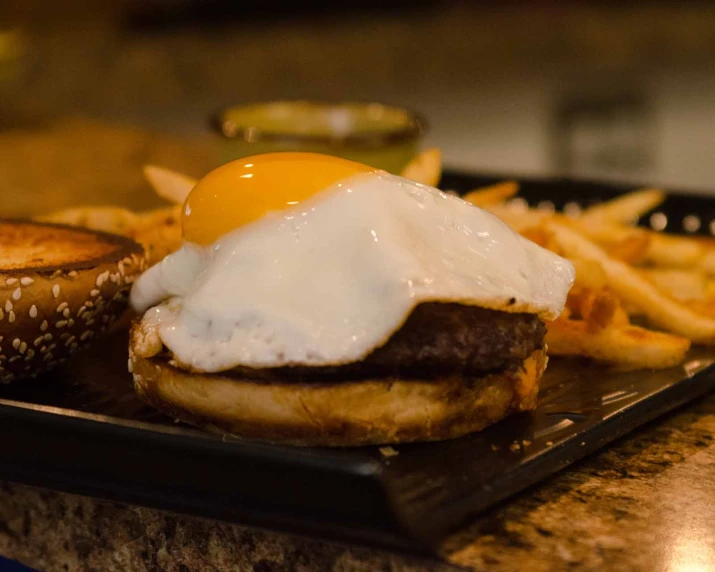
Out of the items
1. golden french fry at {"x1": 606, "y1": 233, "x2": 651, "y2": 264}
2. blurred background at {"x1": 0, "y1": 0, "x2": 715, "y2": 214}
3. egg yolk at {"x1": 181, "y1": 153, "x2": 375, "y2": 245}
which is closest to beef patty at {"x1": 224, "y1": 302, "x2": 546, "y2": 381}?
egg yolk at {"x1": 181, "y1": 153, "x2": 375, "y2": 245}

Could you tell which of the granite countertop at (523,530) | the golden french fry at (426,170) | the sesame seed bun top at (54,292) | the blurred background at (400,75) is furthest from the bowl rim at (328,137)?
the granite countertop at (523,530)

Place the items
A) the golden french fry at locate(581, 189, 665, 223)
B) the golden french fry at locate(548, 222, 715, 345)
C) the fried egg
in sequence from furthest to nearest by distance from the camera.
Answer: the golden french fry at locate(581, 189, 665, 223) → the golden french fry at locate(548, 222, 715, 345) → the fried egg

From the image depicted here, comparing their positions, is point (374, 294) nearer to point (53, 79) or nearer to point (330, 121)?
point (330, 121)

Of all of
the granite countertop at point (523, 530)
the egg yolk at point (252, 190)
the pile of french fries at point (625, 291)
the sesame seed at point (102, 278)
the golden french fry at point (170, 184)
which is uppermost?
the egg yolk at point (252, 190)

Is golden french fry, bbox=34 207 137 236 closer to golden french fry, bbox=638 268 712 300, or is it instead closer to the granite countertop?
the granite countertop

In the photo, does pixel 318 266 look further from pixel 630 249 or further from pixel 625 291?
pixel 630 249

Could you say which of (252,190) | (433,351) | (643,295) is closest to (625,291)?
(643,295)

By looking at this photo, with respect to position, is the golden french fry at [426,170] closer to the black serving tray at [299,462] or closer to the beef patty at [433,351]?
the black serving tray at [299,462]
